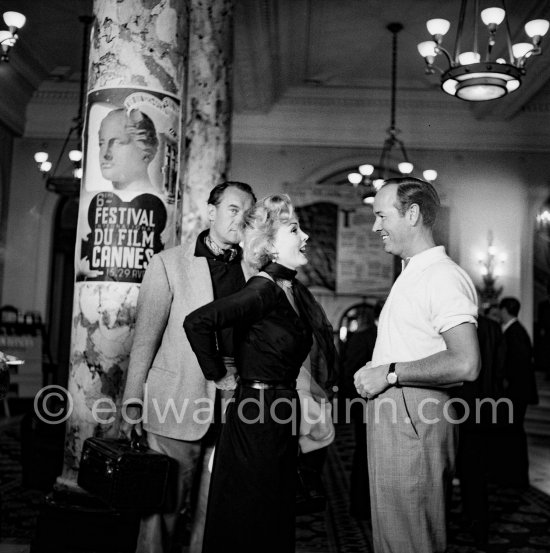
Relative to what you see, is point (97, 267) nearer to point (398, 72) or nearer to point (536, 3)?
point (536, 3)

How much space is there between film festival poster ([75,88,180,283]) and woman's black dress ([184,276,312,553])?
1266 millimetres

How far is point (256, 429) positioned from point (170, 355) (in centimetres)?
62

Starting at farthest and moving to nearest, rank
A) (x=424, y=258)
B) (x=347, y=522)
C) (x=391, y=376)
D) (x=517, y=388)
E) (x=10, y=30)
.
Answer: (x=10, y=30), (x=517, y=388), (x=347, y=522), (x=424, y=258), (x=391, y=376)

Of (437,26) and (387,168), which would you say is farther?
(387,168)

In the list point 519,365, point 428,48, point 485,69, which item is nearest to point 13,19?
point 428,48

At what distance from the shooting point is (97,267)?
359cm

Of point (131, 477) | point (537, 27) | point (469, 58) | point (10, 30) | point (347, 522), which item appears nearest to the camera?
point (131, 477)

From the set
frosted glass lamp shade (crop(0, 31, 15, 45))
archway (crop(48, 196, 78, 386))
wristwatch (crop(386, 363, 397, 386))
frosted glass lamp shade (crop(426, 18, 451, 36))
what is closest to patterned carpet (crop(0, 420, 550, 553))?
wristwatch (crop(386, 363, 397, 386))

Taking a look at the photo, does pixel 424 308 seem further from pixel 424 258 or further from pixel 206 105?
pixel 206 105

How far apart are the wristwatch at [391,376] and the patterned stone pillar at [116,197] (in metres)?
1.75

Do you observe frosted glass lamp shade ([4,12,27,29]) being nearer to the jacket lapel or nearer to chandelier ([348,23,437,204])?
chandelier ([348,23,437,204])

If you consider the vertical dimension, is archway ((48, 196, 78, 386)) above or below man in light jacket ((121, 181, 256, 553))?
above

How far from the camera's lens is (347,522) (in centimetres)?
475

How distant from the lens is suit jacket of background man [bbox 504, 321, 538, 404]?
632 centimetres
